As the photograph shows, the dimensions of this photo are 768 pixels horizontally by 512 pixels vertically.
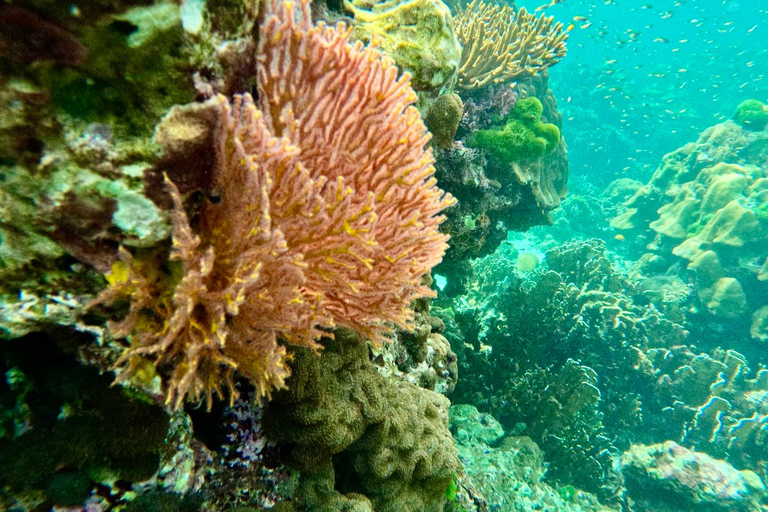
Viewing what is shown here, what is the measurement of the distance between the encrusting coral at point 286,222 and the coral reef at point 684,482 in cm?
1040

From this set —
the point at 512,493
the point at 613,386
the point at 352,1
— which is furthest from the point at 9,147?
the point at 613,386

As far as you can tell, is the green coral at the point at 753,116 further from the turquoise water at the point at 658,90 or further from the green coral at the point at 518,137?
the green coral at the point at 518,137

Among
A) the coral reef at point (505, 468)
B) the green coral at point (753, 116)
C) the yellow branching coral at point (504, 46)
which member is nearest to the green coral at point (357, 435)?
the coral reef at point (505, 468)

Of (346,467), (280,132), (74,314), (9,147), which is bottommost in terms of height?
(346,467)

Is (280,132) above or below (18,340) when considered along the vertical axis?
above

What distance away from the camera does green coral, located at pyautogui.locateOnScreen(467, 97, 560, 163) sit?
733 centimetres

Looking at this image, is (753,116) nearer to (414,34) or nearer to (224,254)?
(414,34)

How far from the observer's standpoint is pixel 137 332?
6.01ft

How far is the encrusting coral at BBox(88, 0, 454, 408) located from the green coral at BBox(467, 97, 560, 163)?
549cm

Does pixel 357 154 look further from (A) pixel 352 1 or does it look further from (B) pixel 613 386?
(B) pixel 613 386

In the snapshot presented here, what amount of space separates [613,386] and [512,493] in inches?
199

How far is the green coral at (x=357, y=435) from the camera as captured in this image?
109 inches

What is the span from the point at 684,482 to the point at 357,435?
10021 mm

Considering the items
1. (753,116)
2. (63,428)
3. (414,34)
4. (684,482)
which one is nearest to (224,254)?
(63,428)
